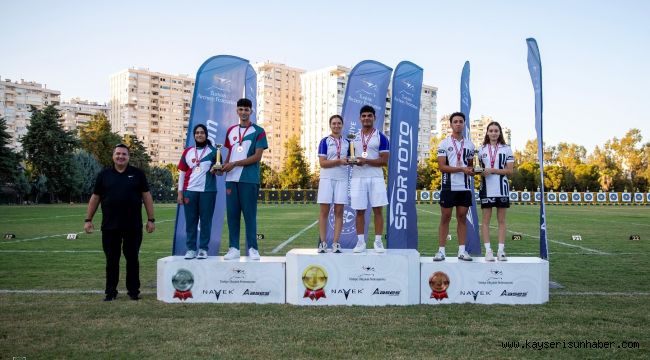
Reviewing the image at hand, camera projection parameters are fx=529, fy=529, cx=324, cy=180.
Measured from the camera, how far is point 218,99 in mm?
8586

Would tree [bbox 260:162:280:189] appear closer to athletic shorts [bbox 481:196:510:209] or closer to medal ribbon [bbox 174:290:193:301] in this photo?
medal ribbon [bbox 174:290:193:301]

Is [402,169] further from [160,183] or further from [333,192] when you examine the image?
[160,183]

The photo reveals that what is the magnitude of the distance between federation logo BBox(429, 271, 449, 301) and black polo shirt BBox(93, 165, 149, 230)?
370cm

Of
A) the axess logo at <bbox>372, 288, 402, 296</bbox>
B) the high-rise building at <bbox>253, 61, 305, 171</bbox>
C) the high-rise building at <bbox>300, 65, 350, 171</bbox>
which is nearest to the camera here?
the axess logo at <bbox>372, 288, 402, 296</bbox>

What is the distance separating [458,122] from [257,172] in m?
2.73

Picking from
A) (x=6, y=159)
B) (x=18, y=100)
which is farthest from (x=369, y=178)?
(x=18, y=100)

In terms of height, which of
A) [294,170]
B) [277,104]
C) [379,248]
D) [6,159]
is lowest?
[379,248]

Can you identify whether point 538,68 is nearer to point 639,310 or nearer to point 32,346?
point 639,310

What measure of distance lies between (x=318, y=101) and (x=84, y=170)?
59503mm

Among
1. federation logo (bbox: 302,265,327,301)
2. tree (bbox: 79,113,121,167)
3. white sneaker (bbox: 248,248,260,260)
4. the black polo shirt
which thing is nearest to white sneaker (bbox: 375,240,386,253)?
A: federation logo (bbox: 302,265,327,301)

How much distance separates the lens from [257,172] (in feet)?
22.8

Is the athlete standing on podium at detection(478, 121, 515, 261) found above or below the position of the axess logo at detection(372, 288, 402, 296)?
above

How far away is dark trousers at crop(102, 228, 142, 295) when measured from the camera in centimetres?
644

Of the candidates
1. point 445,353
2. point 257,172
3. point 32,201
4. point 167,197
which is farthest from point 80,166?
point 445,353
